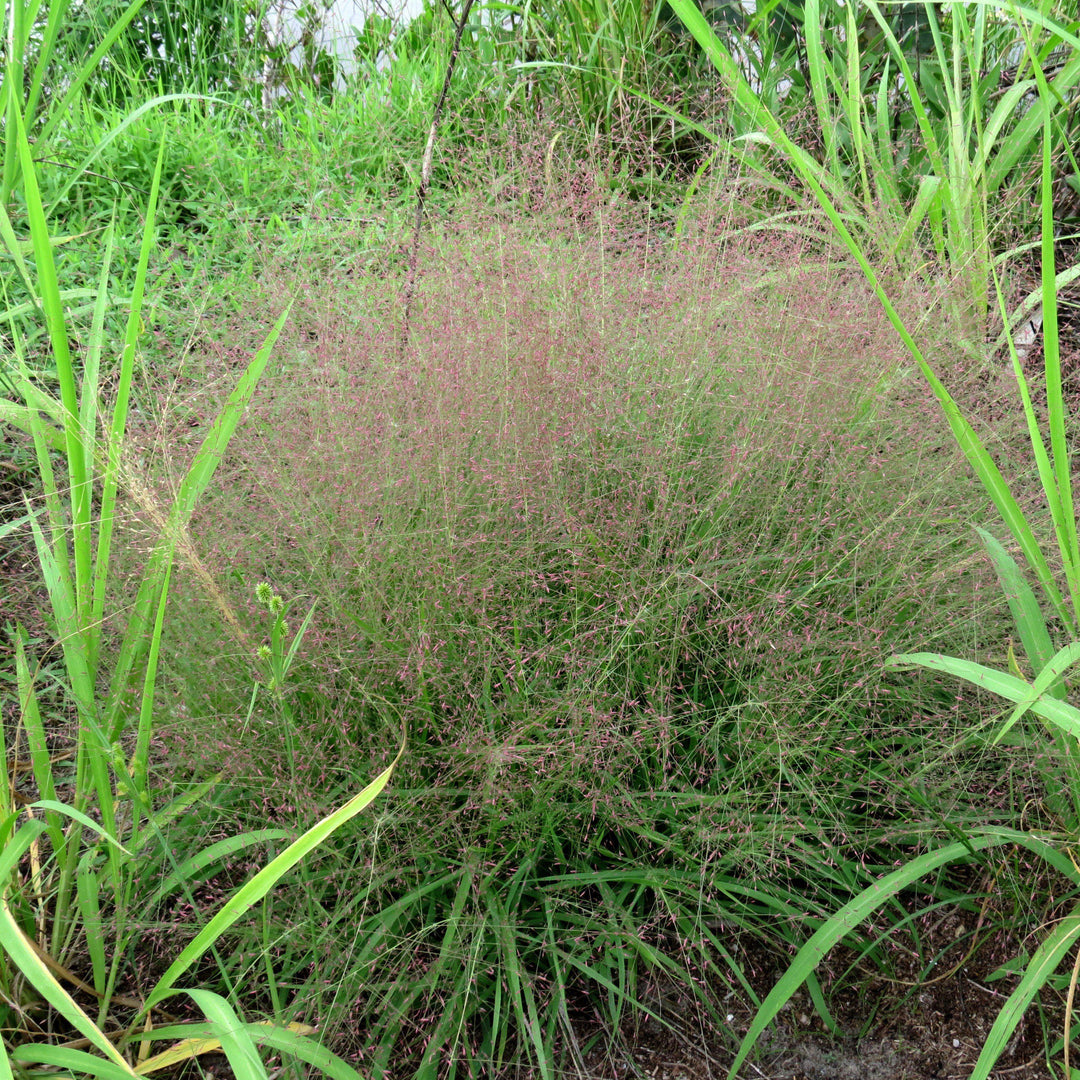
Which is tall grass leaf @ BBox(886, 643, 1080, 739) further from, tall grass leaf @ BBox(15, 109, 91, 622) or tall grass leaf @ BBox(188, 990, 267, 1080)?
tall grass leaf @ BBox(15, 109, 91, 622)

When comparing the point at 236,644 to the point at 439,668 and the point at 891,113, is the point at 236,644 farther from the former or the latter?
the point at 891,113

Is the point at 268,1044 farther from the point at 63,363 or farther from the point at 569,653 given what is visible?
the point at 63,363

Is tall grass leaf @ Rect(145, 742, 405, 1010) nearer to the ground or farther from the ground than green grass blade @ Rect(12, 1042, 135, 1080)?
farther from the ground

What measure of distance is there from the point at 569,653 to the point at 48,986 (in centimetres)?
69

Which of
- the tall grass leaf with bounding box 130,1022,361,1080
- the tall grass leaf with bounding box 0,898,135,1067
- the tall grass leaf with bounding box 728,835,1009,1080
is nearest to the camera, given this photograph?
the tall grass leaf with bounding box 0,898,135,1067

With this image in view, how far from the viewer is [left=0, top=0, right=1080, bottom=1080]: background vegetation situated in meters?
1.19

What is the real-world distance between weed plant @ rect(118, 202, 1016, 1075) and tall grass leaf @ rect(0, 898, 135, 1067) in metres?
0.24

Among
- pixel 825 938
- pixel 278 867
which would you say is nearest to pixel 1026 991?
pixel 825 938

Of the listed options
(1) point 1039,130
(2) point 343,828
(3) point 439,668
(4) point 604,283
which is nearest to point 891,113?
(1) point 1039,130

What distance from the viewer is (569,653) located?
132 centimetres

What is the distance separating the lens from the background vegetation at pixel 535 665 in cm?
119

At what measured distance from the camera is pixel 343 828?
4.12 ft

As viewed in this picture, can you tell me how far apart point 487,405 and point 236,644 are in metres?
0.49

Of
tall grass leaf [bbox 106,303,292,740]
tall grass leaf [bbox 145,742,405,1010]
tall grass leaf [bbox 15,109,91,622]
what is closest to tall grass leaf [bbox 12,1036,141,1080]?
Result: tall grass leaf [bbox 145,742,405,1010]
